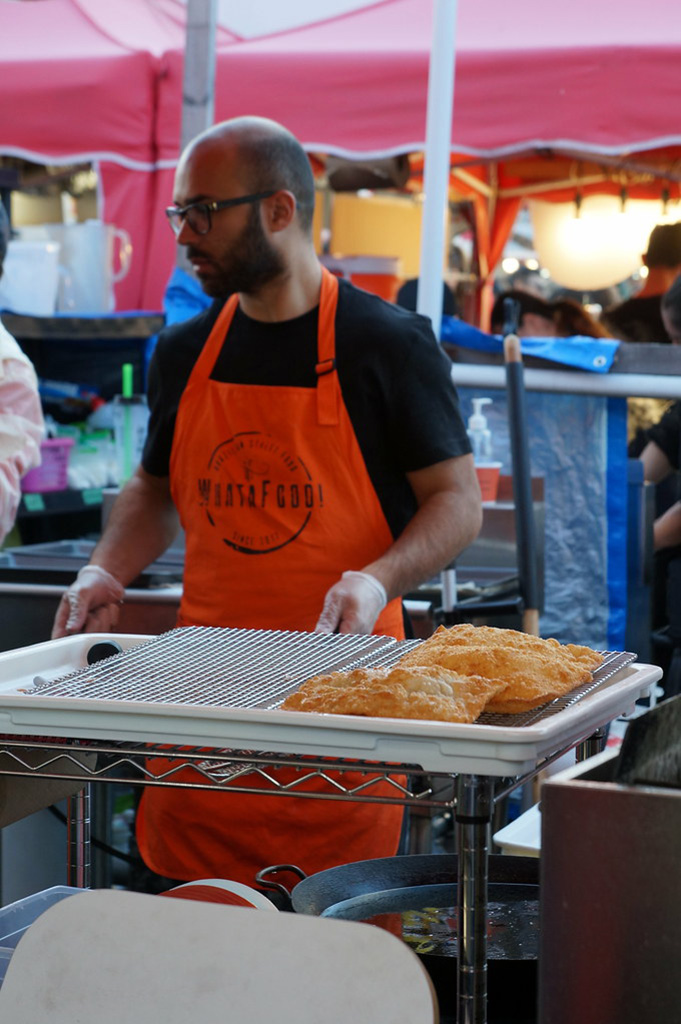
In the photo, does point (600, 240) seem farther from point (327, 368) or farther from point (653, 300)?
point (327, 368)

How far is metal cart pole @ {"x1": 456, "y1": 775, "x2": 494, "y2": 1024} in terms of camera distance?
0.96 metres

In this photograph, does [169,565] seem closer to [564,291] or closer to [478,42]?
[478,42]

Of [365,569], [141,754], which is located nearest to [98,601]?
[365,569]

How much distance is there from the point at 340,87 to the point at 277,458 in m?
3.28

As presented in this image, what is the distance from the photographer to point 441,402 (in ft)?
7.06

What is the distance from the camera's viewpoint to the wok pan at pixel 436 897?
1.06 metres

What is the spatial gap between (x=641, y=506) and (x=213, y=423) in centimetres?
180

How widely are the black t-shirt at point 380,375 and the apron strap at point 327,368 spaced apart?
0.04 ft

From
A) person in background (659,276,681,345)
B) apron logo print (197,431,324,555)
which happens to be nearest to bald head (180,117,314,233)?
apron logo print (197,431,324,555)

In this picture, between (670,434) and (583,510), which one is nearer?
(583,510)

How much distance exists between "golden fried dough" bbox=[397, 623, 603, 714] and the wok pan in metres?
0.21

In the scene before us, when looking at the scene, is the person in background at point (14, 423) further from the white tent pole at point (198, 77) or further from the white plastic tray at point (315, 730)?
the white plastic tray at point (315, 730)

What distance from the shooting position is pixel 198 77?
376cm

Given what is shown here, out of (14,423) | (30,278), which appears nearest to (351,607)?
(14,423)
